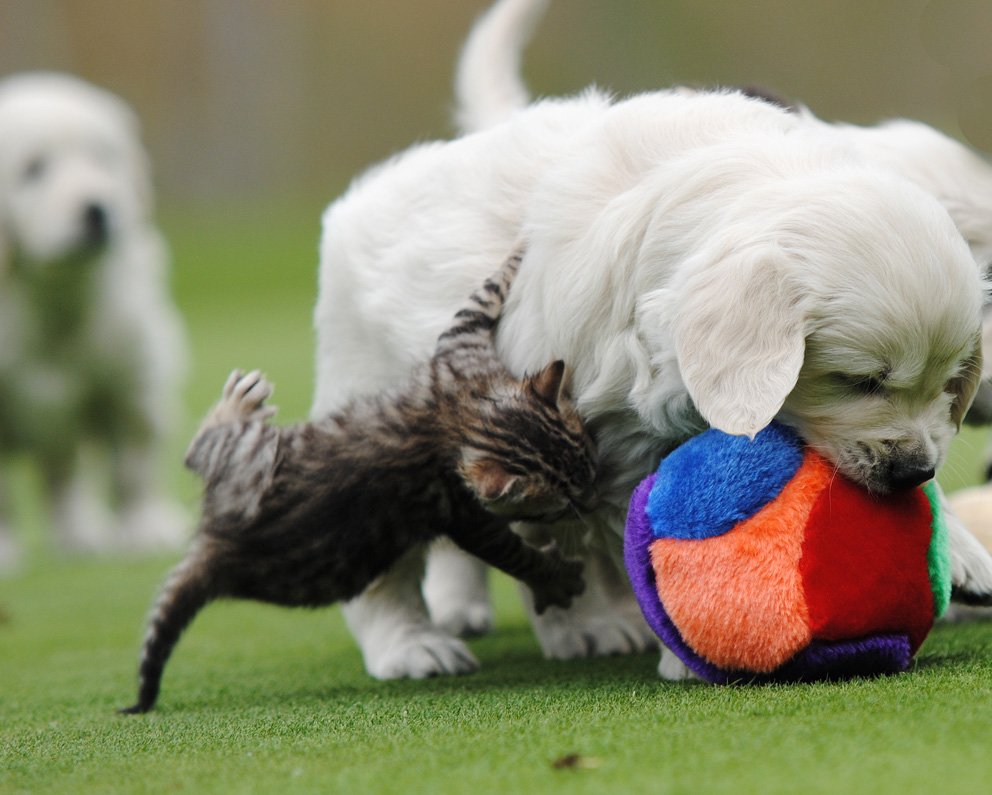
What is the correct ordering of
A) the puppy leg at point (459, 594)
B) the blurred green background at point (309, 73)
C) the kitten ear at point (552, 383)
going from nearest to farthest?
1. the kitten ear at point (552, 383)
2. the puppy leg at point (459, 594)
3. the blurred green background at point (309, 73)

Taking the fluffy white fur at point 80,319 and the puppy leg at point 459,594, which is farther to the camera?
the fluffy white fur at point 80,319

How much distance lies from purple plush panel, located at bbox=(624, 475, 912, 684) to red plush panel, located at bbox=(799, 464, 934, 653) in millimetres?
30

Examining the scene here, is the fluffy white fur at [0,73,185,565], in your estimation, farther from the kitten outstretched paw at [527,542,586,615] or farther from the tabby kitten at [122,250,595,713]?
the kitten outstretched paw at [527,542,586,615]

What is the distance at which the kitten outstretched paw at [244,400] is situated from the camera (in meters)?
3.77

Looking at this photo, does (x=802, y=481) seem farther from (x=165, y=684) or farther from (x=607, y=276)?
(x=165, y=684)

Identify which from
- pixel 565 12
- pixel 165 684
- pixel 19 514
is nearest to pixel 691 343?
pixel 165 684

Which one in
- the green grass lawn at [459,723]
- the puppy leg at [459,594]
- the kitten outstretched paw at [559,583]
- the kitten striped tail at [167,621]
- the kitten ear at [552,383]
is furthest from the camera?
the puppy leg at [459,594]

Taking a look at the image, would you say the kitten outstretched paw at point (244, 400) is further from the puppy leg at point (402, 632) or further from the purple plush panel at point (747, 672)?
the purple plush panel at point (747, 672)

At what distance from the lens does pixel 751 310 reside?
8.96ft

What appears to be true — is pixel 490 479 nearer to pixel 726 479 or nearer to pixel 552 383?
pixel 552 383

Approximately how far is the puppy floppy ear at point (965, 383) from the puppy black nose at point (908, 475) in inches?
9.5

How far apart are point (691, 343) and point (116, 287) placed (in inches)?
224

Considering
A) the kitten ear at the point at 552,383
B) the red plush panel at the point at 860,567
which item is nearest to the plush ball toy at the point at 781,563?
the red plush panel at the point at 860,567

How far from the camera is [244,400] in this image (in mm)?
3797
